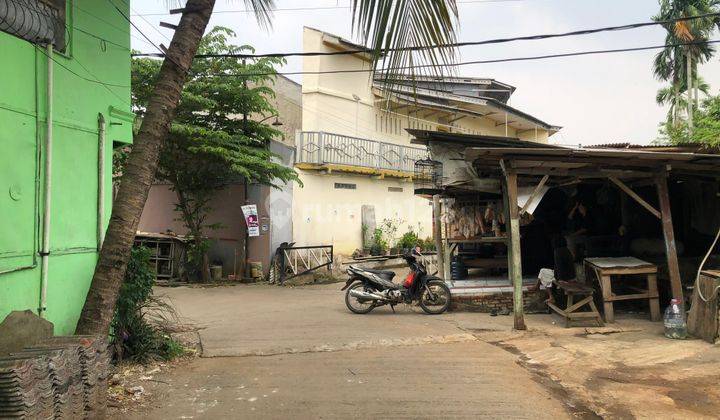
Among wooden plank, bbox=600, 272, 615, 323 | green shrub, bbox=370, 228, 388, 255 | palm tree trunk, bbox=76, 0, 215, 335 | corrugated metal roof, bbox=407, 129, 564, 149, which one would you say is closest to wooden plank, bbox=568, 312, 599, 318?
wooden plank, bbox=600, 272, 615, 323

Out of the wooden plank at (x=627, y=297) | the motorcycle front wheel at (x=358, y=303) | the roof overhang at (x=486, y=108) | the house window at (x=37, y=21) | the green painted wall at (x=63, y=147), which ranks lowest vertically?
the motorcycle front wheel at (x=358, y=303)

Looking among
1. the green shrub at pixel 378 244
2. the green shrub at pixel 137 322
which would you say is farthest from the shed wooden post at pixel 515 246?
the green shrub at pixel 378 244

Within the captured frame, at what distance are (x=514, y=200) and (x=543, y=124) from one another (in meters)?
24.0

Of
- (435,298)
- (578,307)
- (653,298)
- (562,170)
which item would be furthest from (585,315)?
(435,298)

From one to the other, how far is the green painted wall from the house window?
0.09 metres

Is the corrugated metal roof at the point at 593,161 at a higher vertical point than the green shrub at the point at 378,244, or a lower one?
higher

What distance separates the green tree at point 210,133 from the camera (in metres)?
13.8

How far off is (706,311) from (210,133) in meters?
11.7

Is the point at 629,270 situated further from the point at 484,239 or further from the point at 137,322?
the point at 137,322

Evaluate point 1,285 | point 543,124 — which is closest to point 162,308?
point 1,285

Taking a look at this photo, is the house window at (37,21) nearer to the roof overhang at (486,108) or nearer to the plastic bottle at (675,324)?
the plastic bottle at (675,324)

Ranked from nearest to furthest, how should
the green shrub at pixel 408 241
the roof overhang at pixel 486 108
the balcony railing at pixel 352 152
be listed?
the balcony railing at pixel 352 152, the green shrub at pixel 408 241, the roof overhang at pixel 486 108

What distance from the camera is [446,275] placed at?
1120 cm

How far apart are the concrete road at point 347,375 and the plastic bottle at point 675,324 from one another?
2.55 metres
